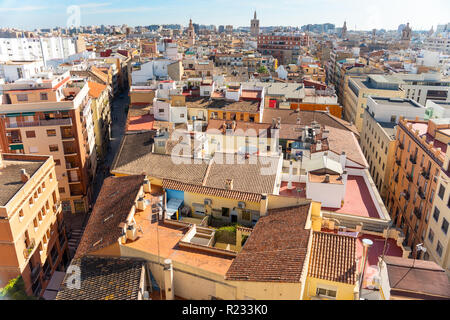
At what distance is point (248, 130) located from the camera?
26938 mm

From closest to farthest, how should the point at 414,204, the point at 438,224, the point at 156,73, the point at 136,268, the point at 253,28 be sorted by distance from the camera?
the point at 136,268 < the point at 438,224 < the point at 414,204 < the point at 156,73 < the point at 253,28

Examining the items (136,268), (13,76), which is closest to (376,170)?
(136,268)

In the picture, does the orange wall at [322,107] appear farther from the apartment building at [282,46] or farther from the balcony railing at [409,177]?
the apartment building at [282,46]

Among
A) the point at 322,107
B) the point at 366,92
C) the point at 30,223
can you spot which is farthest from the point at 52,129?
the point at 366,92

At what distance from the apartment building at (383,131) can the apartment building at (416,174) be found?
1.05 meters

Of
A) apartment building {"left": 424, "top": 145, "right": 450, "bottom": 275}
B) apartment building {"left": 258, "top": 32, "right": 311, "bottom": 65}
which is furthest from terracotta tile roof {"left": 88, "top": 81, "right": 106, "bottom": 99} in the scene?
apartment building {"left": 258, "top": 32, "right": 311, "bottom": 65}

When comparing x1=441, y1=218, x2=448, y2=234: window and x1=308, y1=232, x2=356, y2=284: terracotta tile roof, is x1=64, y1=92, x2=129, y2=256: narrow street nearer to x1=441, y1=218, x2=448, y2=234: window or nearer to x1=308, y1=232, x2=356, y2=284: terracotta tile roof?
x1=308, y1=232, x2=356, y2=284: terracotta tile roof

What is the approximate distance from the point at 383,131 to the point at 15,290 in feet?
86.2

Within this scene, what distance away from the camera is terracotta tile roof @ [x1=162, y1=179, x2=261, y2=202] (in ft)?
50.3

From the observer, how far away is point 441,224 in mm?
17031

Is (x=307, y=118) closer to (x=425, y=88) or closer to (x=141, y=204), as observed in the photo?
(x=141, y=204)

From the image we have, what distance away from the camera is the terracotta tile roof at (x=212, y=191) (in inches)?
604

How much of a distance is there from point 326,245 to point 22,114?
21.5 m
